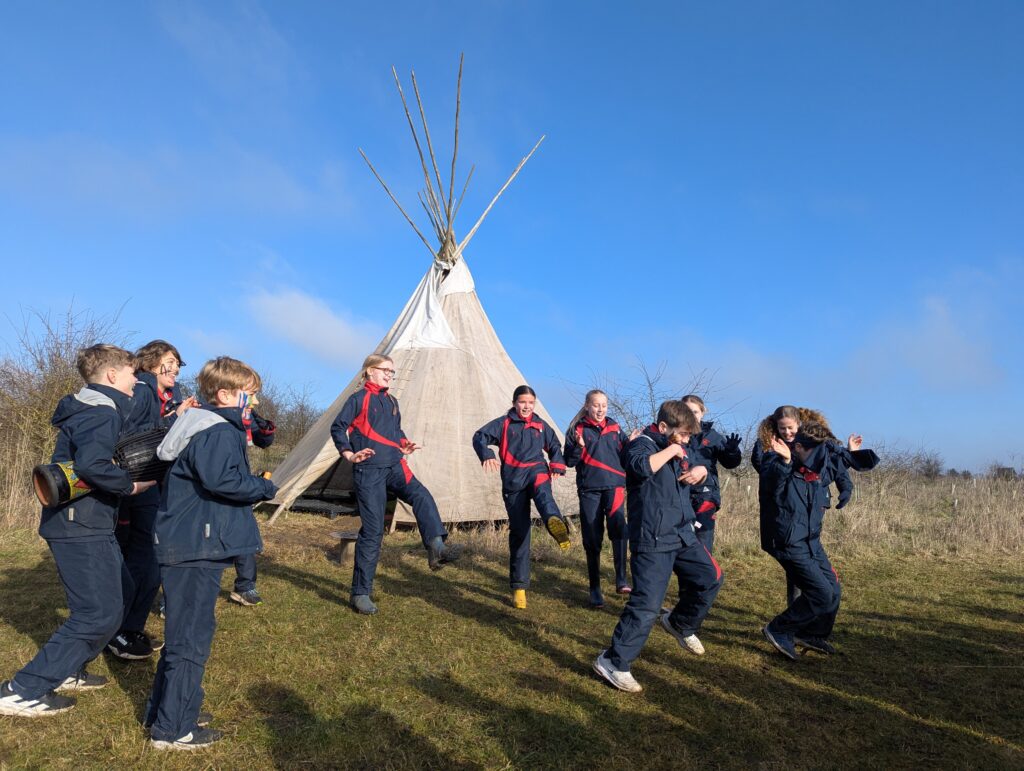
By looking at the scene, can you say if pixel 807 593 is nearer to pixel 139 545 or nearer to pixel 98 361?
pixel 139 545

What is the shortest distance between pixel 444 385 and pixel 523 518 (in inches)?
153

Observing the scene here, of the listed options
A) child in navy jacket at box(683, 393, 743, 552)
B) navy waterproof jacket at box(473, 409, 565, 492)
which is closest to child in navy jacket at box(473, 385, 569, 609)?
navy waterproof jacket at box(473, 409, 565, 492)

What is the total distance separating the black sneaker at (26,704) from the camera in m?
2.84

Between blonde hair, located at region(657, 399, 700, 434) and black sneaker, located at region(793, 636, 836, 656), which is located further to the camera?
black sneaker, located at region(793, 636, 836, 656)

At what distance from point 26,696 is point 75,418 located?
1.18 m

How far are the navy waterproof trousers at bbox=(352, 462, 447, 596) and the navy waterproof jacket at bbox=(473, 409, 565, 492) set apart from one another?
649mm

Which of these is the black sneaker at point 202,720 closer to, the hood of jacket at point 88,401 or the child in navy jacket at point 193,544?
the child in navy jacket at point 193,544

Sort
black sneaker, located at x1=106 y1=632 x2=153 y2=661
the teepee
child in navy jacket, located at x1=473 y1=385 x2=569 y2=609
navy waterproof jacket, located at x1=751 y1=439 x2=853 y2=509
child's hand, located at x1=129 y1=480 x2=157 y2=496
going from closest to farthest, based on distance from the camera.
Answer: child's hand, located at x1=129 y1=480 x2=157 y2=496 < black sneaker, located at x1=106 y1=632 x2=153 y2=661 < navy waterproof jacket, located at x1=751 y1=439 x2=853 y2=509 < child in navy jacket, located at x1=473 y1=385 x2=569 y2=609 < the teepee

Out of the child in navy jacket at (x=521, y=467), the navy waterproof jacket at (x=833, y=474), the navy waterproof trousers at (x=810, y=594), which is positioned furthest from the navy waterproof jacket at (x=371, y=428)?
the navy waterproof trousers at (x=810, y=594)

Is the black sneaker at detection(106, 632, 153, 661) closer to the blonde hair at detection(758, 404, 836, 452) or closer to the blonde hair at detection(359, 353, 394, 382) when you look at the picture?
the blonde hair at detection(359, 353, 394, 382)

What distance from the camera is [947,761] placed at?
9.56 ft

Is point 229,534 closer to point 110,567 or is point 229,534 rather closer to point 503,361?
point 110,567

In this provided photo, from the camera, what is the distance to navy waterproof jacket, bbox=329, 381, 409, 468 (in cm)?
491

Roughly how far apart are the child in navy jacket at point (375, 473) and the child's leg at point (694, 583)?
1607 millimetres
